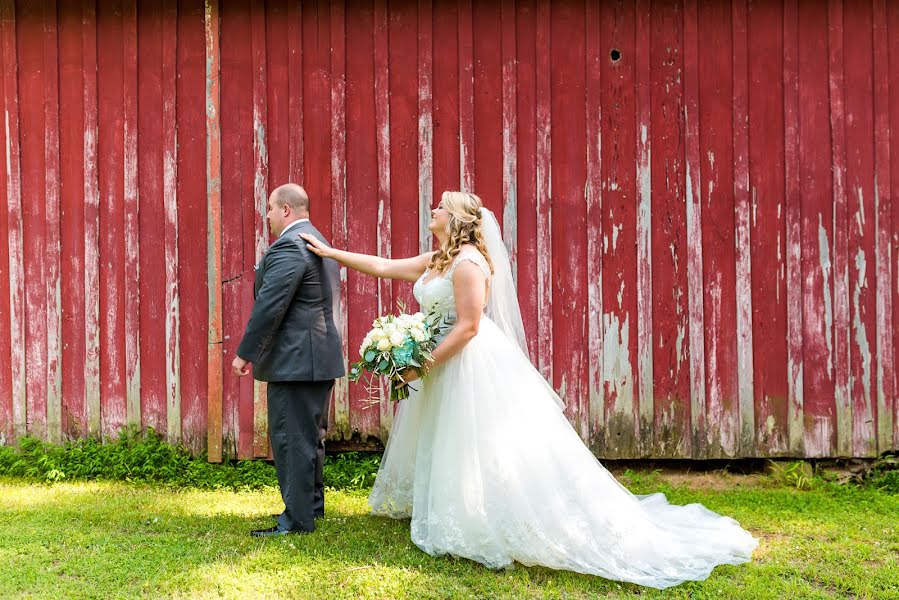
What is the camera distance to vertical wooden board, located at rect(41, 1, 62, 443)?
6020 mm

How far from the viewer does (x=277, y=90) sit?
232 inches

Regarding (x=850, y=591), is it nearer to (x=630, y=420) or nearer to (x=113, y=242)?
(x=630, y=420)

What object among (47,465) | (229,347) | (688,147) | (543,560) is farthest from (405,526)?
(688,147)

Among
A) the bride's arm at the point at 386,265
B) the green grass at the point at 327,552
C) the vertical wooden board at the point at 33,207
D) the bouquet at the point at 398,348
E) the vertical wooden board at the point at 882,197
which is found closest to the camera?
the green grass at the point at 327,552

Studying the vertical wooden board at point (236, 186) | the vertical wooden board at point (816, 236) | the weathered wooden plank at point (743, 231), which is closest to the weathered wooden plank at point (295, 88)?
the vertical wooden board at point (236, 186)

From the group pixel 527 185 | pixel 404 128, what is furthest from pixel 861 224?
pixel 404 128

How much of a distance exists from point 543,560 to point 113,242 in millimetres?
4127

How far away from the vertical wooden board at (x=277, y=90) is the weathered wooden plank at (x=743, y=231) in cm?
338

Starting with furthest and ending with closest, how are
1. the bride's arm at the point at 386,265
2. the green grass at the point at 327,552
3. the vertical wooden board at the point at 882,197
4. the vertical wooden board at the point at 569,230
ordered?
the vertical wooden board at the point at 569,230, the vertical wooden board at the point at 882,197, the bride's arm at the point at 386,265, the green grass at the point at 327,552

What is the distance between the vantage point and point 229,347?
5.90m

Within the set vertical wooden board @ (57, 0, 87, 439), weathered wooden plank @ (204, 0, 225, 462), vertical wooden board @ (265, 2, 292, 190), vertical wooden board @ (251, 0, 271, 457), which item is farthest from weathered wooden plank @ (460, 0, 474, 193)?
vertical wooden board @ (57, 0, 87, 439)

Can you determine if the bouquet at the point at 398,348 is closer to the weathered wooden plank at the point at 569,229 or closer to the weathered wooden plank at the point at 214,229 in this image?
the weathered wooden plank at the point at 569,229

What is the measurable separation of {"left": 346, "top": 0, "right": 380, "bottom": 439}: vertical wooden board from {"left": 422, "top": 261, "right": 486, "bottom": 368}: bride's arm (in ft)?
5.44

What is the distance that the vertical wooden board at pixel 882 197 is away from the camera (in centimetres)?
570
